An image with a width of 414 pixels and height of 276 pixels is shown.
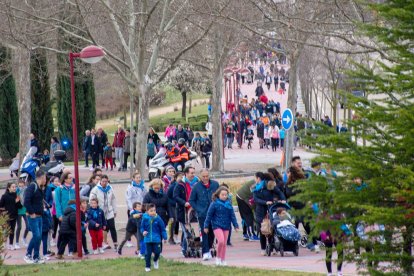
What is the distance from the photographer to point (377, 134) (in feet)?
36.4

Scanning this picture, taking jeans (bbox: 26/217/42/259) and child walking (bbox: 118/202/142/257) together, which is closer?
jeans (bbox: 26/217/42/259)

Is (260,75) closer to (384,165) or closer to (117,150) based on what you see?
(117,150)

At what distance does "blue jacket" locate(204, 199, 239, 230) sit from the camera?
57.8 ft

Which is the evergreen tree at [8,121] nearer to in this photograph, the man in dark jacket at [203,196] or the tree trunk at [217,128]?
the tree trunk at [217,128]

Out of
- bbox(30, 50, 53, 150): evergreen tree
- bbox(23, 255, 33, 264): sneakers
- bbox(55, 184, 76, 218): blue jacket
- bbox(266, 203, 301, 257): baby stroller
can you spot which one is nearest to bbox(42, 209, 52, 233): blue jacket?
bbox(55, 184, 76, 218): blue jacket

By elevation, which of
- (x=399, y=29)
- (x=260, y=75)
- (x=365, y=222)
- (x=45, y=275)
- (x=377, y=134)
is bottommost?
(x=45, y=275)

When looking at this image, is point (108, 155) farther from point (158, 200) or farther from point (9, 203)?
point (158, 200)

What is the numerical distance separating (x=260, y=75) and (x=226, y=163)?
4453cm

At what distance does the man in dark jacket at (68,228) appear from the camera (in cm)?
1998

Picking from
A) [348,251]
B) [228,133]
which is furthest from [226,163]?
[348,251]

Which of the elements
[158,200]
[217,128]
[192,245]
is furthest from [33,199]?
[217,128]

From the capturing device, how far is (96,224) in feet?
68.1

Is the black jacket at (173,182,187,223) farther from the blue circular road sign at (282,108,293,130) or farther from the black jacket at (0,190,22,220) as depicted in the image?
the blue circular road sign at (282,108,293,130)

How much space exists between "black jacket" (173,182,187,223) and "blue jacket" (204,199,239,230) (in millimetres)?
2488
